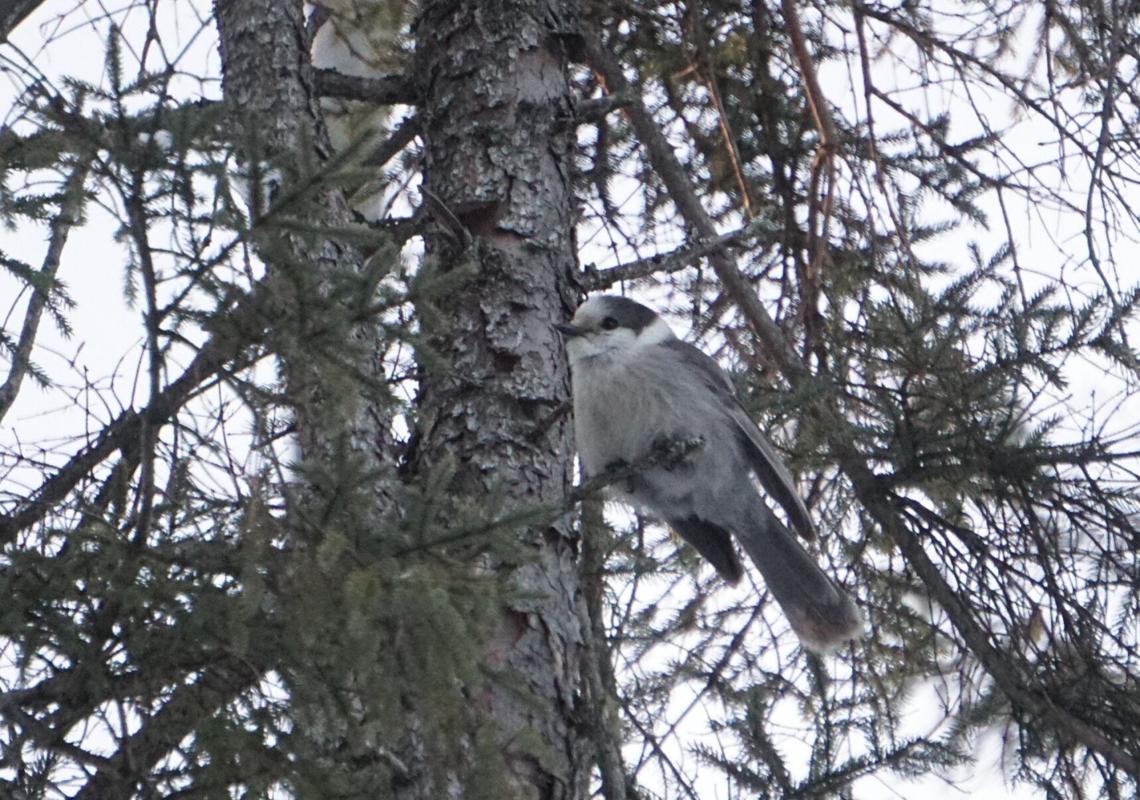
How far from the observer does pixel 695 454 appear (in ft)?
14.8

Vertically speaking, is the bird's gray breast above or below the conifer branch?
above

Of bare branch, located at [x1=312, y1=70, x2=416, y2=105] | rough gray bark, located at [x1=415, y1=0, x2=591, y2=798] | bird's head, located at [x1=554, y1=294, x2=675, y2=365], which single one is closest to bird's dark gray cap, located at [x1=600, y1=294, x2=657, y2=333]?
bird's head, located at [x1=554, y1=294, x2=675, y2=365]

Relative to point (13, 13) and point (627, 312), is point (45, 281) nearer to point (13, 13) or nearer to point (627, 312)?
point (13, 13)

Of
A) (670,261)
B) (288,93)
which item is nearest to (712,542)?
(670,261)

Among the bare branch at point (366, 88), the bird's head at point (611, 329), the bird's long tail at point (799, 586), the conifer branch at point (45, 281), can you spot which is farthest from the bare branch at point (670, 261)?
the conifer branch at point (45, 281)

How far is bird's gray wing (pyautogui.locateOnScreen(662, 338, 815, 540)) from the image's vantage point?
455 cm

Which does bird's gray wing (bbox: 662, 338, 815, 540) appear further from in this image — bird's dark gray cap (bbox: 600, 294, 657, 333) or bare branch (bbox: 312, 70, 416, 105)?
bare branch (bbox: 312, 70, 416, 105)

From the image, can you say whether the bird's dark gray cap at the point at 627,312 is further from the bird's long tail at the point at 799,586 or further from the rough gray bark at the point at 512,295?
the bird's long tail at the point at 799,586

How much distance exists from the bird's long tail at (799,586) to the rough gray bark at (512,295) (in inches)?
45.4

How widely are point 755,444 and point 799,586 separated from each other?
1.68ft

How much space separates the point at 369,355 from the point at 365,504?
300mm

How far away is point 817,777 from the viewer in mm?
4246

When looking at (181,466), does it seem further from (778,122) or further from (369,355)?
(778,122)

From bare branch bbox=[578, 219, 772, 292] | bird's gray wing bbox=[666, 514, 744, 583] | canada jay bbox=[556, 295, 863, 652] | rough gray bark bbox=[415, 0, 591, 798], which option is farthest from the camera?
bird's gray wing bbox=[666, 514, 744, 583]
